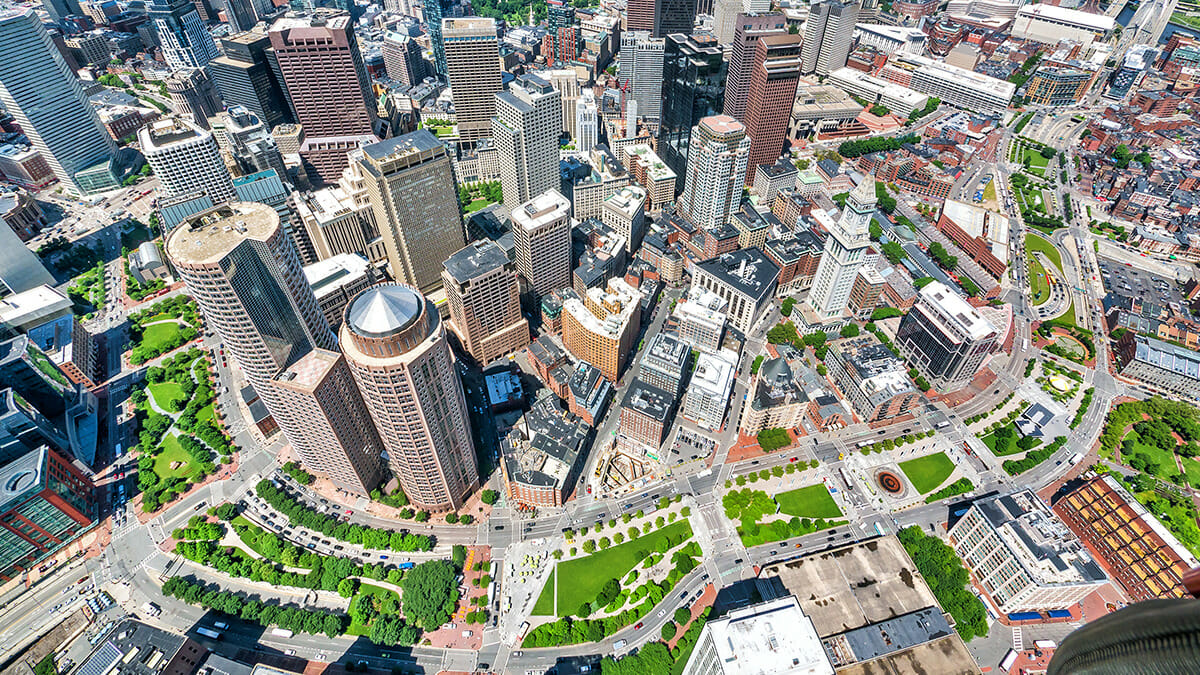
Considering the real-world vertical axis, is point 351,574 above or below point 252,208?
below

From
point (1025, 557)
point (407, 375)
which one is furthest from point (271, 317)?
point (1025, 557)

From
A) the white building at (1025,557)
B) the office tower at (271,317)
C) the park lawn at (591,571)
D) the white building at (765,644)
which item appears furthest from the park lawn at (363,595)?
the white building at (1025,557)

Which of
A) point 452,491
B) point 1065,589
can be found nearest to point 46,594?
point 452,491

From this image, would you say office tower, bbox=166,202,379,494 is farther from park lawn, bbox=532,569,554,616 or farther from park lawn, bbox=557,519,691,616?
park lawn, bbox=557,519,691,616

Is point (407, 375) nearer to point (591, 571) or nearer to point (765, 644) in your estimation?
point (591, 571)

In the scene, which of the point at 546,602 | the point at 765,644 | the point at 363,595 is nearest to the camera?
the point at 765,644

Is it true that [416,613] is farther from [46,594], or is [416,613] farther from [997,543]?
[997,543]
